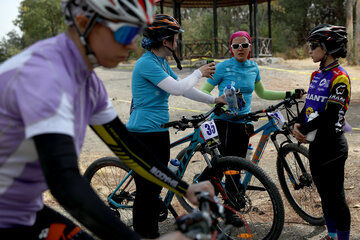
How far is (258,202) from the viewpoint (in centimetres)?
400

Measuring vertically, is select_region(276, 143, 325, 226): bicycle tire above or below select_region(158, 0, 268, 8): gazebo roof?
below

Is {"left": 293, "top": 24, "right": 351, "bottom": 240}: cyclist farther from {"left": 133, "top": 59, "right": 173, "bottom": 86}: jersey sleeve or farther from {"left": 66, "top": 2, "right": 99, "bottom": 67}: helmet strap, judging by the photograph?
{"left": 66, "top": 2, "right": 99, "bottom": 67}: helmet strap

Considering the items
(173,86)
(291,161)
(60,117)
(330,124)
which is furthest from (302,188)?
(60,117)

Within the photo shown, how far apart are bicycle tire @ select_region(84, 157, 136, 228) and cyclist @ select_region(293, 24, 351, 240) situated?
1.87 meters

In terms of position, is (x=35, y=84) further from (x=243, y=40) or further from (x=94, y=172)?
(x=243, y=40)

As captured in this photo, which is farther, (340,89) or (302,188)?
(302,188)

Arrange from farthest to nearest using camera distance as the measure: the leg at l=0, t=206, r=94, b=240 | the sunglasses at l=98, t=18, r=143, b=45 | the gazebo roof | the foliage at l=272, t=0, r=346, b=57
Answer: the foliage at l=272, t=0, r=346, b=57 → the gazebo roof → the leg at l=0, t=206, r=94, b=240 → the sunglasses at l=98, t=18, r=143, b=45

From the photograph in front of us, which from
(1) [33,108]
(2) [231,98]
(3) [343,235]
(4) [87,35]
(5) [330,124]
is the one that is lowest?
(3) [343,235]

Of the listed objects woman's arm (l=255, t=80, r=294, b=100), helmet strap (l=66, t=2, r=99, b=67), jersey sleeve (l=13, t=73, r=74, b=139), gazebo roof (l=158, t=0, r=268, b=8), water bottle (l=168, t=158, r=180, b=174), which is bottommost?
water bottle (l=168, t=158, r=180, b=174)

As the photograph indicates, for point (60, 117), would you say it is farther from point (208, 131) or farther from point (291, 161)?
point (291, 161)

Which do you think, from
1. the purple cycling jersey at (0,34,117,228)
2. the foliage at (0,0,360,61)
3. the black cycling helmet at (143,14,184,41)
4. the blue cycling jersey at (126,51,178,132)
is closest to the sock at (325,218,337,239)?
the blue cycling jersey at (126,51,178,132)

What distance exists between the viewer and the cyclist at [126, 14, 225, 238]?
141 inches

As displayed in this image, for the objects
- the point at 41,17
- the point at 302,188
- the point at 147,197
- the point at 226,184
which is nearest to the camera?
the point at 147,197

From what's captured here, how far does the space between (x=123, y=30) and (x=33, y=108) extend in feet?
1.48
